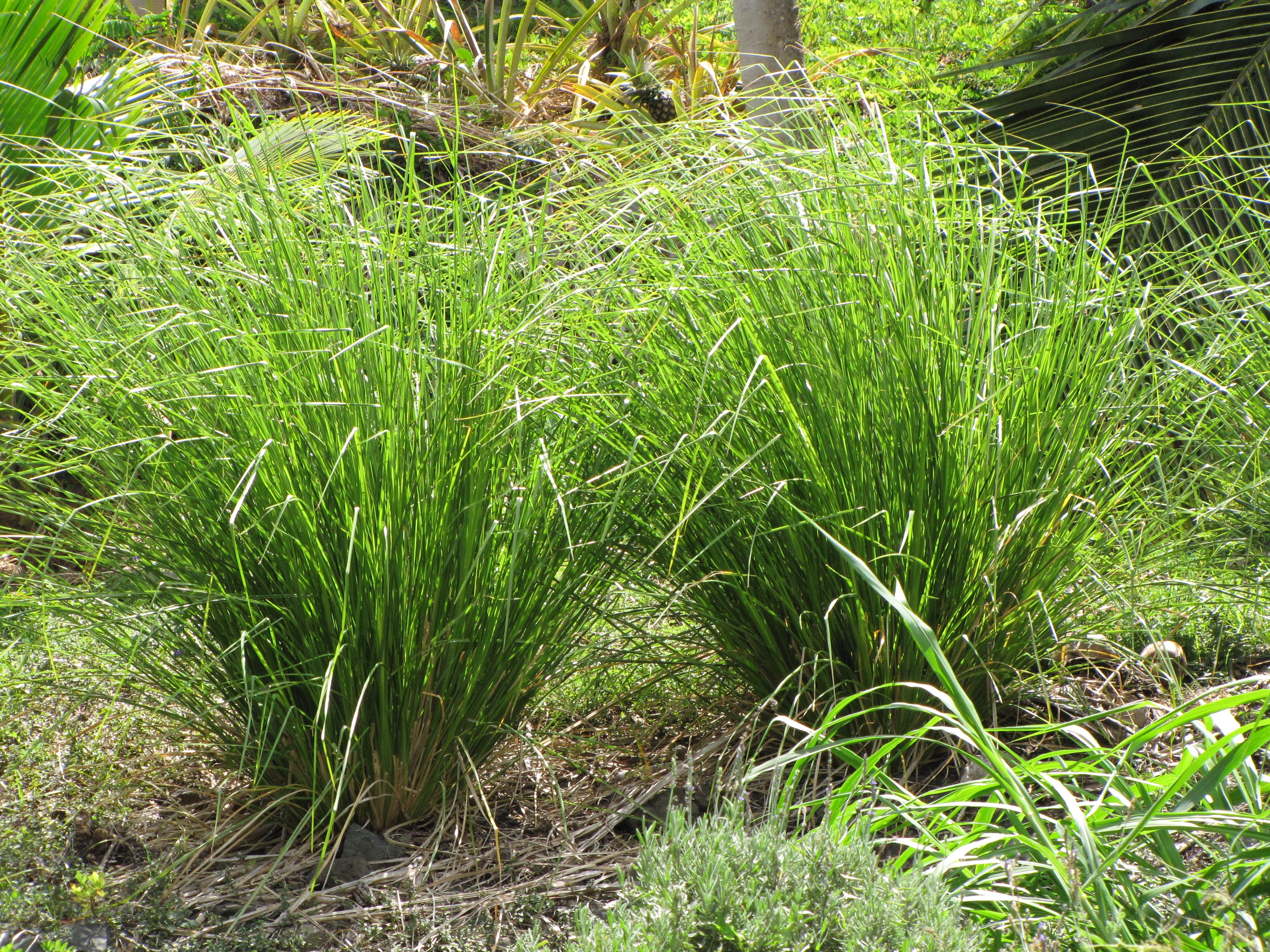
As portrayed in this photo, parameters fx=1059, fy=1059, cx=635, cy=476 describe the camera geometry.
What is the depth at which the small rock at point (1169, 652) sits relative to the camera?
2.01 m

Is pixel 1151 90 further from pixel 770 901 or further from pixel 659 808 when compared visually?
pixel 770 901

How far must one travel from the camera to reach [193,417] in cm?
157

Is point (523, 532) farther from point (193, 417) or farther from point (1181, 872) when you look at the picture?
point (1181, 872)

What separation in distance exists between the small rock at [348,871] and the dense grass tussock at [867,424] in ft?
2.17

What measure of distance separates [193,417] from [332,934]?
0.77 m

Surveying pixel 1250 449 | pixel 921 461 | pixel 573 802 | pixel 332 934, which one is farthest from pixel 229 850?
pixel 1250 449

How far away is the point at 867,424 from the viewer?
1.66 m

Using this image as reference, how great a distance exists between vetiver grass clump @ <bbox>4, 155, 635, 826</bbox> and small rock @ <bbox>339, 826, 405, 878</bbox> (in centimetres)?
4

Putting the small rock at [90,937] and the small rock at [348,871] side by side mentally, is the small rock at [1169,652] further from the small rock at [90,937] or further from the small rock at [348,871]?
the small rock at [90,937]

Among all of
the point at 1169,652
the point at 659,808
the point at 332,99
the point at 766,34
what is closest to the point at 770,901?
the point at 659,808

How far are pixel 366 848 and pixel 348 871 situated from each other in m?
0.04

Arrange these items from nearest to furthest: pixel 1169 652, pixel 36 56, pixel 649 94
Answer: pixel 1169 652, pixel 36 56, pixel 649 94

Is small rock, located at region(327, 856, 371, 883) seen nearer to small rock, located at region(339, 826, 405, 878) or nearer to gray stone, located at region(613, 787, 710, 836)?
small rock, located at region(339, 826, 405, 878)

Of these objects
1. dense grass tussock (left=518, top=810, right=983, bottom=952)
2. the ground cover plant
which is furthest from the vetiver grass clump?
dense grass tussock (left=518, top=810, right=983, bottom=952)
